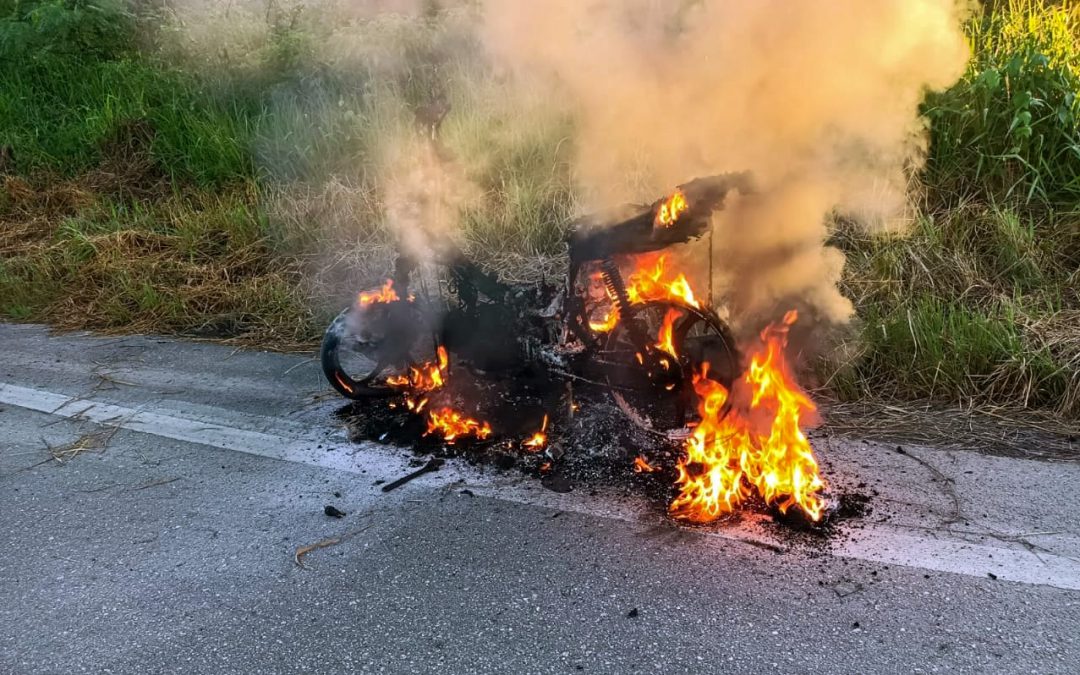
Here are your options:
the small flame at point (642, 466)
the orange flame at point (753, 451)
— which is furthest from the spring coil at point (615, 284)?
the small flame at point (642, 466)

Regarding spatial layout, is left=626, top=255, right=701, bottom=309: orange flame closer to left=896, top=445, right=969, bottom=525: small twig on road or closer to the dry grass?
left=896, top=445, right=969, bottom=525: small twig on road

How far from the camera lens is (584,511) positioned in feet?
9.86

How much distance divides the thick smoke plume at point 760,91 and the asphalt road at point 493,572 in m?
1.00

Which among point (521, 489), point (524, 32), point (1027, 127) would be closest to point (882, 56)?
point (524, 32)

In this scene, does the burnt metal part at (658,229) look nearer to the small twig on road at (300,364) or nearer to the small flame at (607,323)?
the small flame at (607,323)

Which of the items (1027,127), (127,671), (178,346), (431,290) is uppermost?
(1027,127)

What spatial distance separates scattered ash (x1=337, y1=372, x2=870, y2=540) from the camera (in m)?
3.19

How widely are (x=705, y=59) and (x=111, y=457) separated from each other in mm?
3435

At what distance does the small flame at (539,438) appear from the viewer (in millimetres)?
3484

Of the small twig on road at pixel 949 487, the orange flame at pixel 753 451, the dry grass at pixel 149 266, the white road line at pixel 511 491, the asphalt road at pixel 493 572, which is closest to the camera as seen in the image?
the asphalt road at pixel 493 572

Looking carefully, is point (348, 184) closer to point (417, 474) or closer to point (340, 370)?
point (340, 370)

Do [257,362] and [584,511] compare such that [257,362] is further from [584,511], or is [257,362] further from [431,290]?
[584,511]

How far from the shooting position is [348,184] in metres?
6.56

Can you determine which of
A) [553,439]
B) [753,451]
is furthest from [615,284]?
[753,451]
